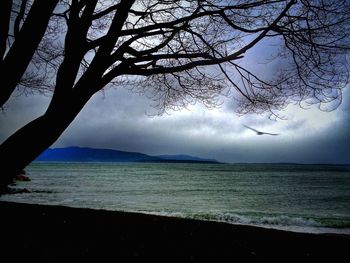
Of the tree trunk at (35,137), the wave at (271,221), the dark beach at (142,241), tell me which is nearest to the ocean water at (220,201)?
the wave at (271,221)

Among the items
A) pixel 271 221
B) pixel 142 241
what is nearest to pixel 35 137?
pixel 142 241

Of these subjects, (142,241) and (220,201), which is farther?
(220,201)

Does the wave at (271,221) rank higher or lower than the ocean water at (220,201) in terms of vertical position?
higher

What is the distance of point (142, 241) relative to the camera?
189 inches

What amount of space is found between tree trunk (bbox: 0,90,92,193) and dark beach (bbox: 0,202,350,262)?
3.91 ft

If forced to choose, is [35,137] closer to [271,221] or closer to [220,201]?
[271,221]

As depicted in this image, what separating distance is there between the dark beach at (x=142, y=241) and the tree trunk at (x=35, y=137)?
1.19 m

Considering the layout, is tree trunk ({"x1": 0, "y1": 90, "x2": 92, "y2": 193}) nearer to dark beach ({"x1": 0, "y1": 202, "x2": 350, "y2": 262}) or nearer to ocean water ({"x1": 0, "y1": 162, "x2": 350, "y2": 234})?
dark beach ({"x1": 0, "y1": 202, "x2": 350, "y2": 262})

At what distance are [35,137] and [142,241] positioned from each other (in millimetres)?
2470

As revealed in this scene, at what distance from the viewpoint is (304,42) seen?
4719 millimetres

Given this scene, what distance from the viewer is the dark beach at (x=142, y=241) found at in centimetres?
408

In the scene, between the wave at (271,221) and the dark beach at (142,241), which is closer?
the dark beach at (142,241)

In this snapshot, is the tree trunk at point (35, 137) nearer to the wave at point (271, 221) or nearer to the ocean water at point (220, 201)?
the wave at point (271, 221)

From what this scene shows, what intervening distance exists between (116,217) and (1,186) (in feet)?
11.9
